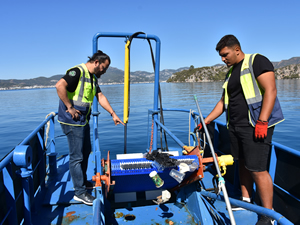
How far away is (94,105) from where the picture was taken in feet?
13.9

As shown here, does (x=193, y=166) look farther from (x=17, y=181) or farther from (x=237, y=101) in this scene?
(x=17, y=181)

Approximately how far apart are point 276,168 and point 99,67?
2.52 metres

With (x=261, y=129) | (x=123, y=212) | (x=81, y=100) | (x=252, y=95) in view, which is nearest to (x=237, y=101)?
(x=252, y=95)

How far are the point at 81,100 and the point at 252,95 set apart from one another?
2031mm

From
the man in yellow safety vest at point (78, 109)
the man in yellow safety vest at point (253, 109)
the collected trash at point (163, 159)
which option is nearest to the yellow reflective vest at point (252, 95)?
the man in yellow safety vest at point (253, 109)

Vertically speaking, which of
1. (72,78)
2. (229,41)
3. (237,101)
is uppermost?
(229,41)

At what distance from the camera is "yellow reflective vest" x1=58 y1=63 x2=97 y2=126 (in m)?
2.85

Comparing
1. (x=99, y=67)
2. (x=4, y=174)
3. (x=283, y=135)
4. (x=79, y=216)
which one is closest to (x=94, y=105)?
(x=99, y=67)

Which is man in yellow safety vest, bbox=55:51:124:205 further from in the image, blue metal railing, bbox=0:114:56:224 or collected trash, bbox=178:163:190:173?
collected trash, bbox=178:163:190:173

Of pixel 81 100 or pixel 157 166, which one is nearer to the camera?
pixel 157 166

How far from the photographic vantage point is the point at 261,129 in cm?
227

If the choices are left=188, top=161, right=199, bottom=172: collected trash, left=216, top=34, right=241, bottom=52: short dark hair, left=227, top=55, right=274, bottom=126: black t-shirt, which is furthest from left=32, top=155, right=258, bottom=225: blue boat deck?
left=216, top=34, right=241, bottom=52: short dark hair

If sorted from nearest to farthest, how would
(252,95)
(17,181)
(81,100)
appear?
(252,95)
(17,181)
(81,100)

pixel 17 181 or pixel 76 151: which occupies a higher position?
pixel 76 151
